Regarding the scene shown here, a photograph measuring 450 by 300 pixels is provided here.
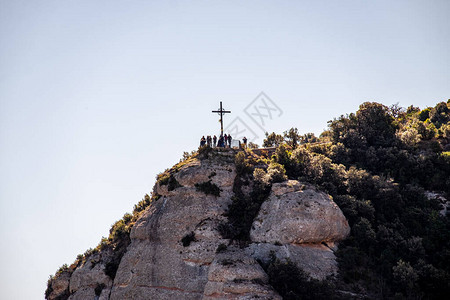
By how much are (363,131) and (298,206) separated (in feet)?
72.0

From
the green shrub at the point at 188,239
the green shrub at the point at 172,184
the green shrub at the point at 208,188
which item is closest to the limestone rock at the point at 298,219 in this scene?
the green shrub at the point at 208,188

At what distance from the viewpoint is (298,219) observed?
32875 mm

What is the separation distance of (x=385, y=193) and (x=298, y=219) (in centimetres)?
1105

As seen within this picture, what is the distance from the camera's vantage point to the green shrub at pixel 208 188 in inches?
1457

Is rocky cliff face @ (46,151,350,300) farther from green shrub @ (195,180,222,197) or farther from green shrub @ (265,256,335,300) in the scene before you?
green shrub @ (265,256,335,300)

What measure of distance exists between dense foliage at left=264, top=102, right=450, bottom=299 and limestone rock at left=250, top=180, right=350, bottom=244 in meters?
2.06

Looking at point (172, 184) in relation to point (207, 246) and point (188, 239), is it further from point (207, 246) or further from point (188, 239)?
point (207, 246)

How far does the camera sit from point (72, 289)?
37.9 m

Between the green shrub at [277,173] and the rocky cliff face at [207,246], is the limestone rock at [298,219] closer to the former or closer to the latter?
the rocky cliff face at [207,246]

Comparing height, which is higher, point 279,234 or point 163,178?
point 163,178

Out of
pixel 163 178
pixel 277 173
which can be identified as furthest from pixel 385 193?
pixel 163 178

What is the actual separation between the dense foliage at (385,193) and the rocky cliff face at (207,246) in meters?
2.68

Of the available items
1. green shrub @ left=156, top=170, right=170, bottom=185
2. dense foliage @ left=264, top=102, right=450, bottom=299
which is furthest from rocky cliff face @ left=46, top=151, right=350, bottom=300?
dense foliage @ left=264, top=102, right=450, bottom=299

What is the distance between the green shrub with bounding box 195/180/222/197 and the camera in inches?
1457
